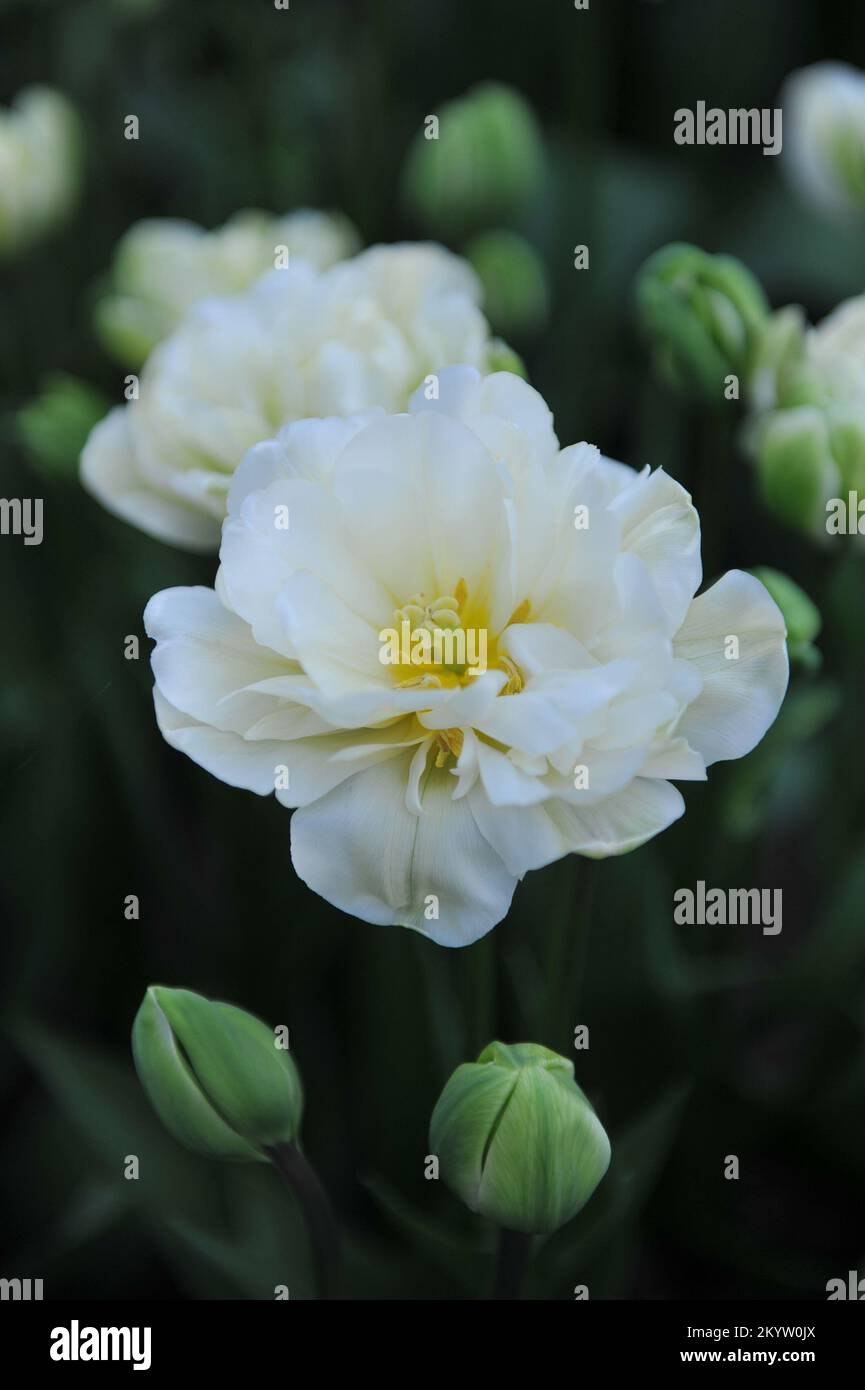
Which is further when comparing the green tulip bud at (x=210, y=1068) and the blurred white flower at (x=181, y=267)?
the blurred white flower at (x=181, y=267)

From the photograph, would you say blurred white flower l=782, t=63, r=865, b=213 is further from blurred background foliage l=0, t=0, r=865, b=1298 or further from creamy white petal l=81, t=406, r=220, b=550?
creamy white petal l=81, t=406, r=220, b=550

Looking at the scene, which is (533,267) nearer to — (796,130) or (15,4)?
(796,130)

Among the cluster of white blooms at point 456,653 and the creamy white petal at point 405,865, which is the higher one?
the cluster of white blooms at point 456,653

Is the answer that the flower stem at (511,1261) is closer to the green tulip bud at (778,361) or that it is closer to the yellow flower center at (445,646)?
the yellow flower center at (445,646)

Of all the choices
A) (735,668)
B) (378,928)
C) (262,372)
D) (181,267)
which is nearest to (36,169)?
(181,267)

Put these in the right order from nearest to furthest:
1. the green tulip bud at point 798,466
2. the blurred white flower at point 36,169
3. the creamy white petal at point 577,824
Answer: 1. the creamy white petal at point 577,824
2. the green tulip bud at point 798,466
3. the blurred white flower at point 36,169

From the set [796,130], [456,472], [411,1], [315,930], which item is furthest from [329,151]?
[456,472]

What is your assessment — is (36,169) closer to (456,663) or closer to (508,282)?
(508,282)

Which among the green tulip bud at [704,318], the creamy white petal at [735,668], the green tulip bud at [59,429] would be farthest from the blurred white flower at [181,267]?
the creamy white petal at [735,668]
